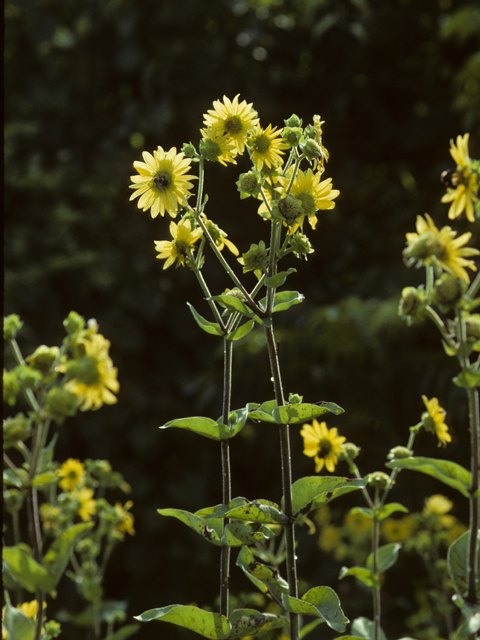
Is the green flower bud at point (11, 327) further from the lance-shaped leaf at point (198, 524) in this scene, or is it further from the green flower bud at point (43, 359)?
the lance-shaped leaf at point (198, 524)

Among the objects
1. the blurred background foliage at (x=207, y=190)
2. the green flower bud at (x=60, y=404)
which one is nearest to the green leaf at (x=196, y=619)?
the green flower bud at (x=60, y=404)

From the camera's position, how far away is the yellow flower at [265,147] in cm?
40

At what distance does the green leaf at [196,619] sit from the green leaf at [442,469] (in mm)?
139

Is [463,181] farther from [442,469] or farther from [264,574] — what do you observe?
[264,574]

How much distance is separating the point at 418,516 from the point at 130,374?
117 cm

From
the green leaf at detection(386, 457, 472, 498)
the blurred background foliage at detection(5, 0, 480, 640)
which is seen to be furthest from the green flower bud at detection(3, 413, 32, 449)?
the blurred background foliage at detection(5, 0, 480, 640)

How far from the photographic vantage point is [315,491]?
40 centimetres

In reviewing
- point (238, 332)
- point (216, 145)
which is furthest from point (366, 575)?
point (216, 145)

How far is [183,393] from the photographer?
1.83 metres

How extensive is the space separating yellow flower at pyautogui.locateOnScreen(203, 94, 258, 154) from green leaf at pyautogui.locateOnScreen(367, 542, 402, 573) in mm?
368

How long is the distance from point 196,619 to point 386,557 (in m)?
0.25

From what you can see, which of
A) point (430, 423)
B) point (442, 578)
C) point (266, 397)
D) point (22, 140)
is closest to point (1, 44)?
point (430, 423)

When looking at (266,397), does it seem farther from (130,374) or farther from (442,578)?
(442,578)

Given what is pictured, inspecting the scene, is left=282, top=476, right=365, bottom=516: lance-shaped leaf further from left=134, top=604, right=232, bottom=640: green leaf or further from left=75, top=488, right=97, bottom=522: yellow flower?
left=75, top=488, right=97, bottom=522: yellow flower
